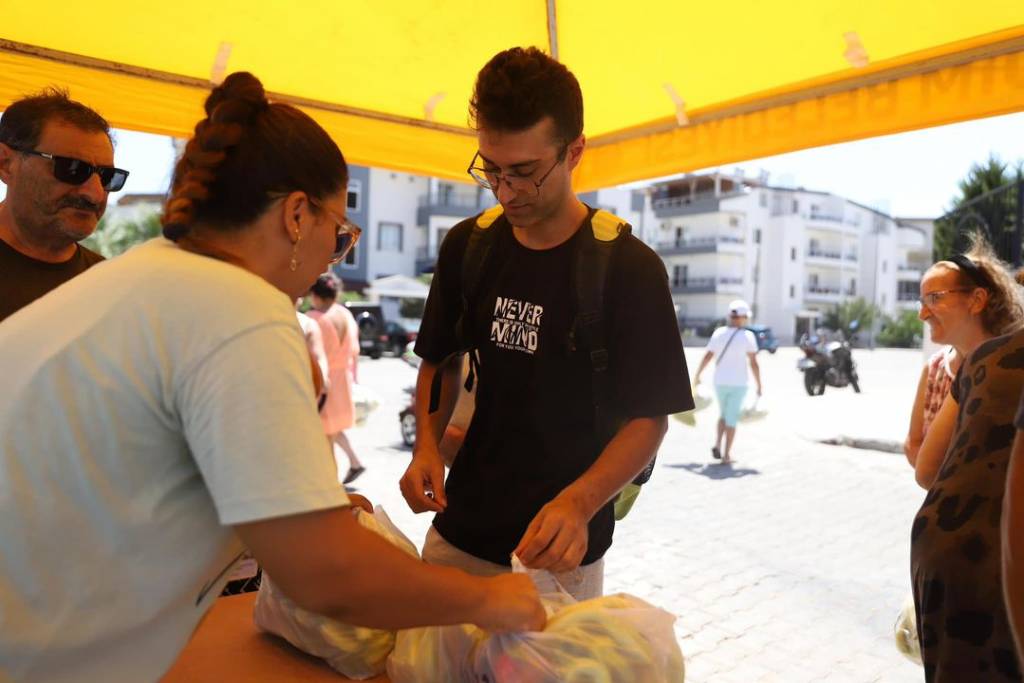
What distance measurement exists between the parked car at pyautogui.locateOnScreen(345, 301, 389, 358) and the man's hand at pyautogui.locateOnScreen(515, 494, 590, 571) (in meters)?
22.9

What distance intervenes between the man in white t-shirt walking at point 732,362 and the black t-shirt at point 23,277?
7708mm

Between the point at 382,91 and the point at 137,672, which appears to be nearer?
the point at 137,672

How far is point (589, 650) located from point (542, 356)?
744mm

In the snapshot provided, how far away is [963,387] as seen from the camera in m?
1.58

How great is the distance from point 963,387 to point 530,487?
90 centimetres

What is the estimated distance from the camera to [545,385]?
1.78 meters

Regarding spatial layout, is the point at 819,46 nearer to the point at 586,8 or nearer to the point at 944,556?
the point at 586,8

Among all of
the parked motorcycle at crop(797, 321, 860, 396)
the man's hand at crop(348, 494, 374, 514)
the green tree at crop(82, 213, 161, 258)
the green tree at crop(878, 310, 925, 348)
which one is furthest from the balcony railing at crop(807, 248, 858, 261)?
the man's hand at crop(348, 494, 374, 514)

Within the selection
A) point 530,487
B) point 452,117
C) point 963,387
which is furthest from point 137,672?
point 452,117

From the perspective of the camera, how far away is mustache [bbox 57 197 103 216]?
235 cm

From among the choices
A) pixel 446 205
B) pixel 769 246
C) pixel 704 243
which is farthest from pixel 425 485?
pixel 769 246

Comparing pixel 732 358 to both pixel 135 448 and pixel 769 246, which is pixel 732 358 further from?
pixel 769 246

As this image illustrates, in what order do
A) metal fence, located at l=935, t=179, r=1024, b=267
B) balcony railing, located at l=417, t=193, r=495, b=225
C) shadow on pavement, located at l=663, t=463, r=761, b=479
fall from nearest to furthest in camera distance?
1. metal fence, located at l=935, t=179, r=1024, b=267
2. shadow on pavement, located at l=663, t=463, r=761, b=479
3. balcony railing, located at l=417, t=193, r=495, b=225

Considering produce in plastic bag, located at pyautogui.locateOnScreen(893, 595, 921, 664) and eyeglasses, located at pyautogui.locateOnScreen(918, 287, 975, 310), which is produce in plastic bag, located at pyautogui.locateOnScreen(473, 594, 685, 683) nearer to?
produce in plastic bag, located at pyautogui.locateOnScreen(893, 595, 921, 664)
